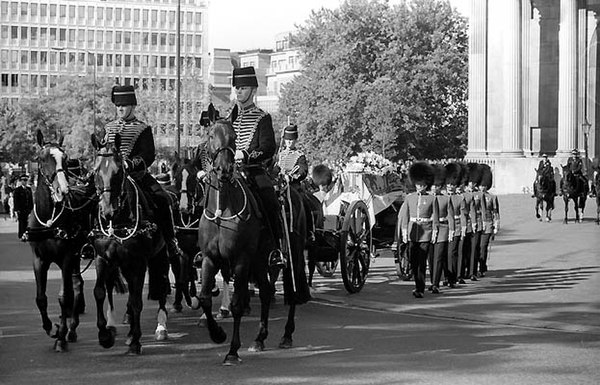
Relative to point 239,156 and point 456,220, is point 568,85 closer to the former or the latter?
point 456,220

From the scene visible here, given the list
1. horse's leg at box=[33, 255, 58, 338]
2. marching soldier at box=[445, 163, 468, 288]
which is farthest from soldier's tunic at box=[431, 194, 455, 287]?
horse's leg at box=[33, 255, 58, 338]

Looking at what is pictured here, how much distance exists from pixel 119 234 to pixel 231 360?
6.15ft

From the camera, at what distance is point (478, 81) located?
61688 millimetres

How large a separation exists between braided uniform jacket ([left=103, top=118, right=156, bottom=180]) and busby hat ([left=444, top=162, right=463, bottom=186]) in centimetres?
815

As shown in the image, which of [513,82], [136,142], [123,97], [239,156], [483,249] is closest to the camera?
[239,156]

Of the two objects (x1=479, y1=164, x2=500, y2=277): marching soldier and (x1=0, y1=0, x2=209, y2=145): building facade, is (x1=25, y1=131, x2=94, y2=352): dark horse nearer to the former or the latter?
(x1=479, y1=164, x2=500, y2=277): marching soldier

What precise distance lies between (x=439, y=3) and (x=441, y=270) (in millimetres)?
63806

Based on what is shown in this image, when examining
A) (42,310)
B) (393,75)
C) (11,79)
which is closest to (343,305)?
(42,310)

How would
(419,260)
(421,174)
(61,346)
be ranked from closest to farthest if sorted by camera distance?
(61,346) → (419,260) → (421,174)

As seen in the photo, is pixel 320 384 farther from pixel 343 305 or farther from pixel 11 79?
pixel 11 79

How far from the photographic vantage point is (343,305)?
709 inches

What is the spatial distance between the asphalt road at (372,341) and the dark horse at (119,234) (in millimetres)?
424

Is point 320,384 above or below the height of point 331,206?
below

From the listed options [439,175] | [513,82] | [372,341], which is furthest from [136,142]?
[513,82]
